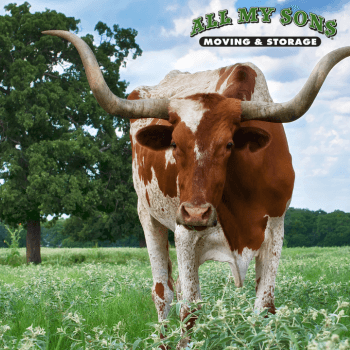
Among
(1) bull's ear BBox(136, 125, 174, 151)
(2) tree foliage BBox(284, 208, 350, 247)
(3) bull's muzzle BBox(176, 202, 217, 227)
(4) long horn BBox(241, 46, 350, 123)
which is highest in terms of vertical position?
(4) long horn BBox(241, 46, 350, 123)

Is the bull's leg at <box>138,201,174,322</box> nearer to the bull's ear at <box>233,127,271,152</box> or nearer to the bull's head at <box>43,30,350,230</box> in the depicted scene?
the bull's head at <box>43,30,350,230</box>

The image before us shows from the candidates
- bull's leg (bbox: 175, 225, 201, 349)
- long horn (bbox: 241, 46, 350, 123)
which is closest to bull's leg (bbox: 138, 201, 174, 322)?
bull's leg (bbox: 175, 225, 201, 349)

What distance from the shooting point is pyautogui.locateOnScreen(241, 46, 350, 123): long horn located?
364cm

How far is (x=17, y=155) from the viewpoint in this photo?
714 inches

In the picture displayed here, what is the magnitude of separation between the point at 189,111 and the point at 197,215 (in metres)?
0.98

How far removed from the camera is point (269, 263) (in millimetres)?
4133

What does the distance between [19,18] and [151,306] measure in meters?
19.3

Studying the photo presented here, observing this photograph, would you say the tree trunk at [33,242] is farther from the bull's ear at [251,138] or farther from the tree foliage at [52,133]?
the bull's ear at [251,138]

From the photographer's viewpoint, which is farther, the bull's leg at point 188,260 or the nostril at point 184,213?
the bull's leg at point 188,260

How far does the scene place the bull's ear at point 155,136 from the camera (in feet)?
12.9

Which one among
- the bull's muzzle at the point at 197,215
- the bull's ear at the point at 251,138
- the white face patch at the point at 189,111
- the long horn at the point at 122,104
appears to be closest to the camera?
the bull's muzzle at the point at 197,215

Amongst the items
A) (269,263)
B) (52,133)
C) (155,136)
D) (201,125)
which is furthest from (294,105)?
(52,133)

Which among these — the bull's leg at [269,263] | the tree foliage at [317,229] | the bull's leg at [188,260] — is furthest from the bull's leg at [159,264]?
the tree foliage at [317,229]

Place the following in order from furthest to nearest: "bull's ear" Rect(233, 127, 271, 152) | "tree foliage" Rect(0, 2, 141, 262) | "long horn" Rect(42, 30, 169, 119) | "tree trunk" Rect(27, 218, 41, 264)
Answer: "tree trunk" Rect(27, 218, 41, 264), "tree foliage" Rect(0, 2, 141, 262), "long horn" Rect(42, 30, 169, 119), "bull's ear" Rect(233, 127, 271, 152)
